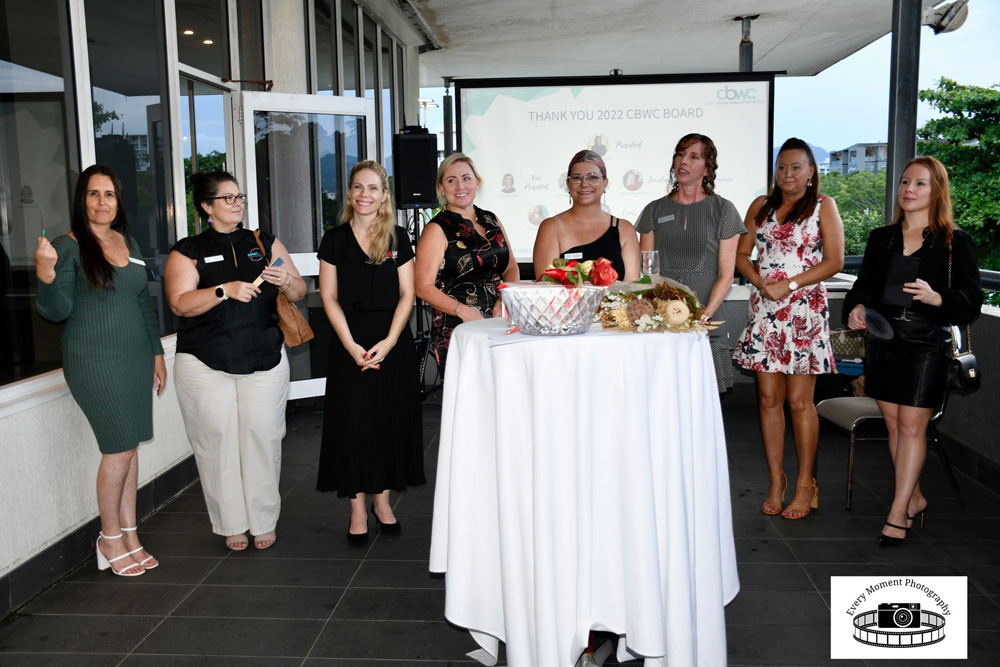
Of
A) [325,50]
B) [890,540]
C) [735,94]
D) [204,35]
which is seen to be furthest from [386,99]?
[890,540]

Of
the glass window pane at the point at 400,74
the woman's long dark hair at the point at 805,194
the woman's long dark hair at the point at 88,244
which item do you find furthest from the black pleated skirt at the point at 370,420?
the glass window pane at the point at 400,74

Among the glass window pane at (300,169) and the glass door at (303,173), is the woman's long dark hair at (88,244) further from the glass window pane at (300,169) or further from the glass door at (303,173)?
the glass window pane at (300,169)

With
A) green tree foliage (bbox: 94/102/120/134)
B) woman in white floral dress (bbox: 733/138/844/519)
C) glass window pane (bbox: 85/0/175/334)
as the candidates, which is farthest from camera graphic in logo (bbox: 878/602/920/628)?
green tree foliage (bbox: 94/102/120/134)

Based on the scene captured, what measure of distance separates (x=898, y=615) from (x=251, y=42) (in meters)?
5.68

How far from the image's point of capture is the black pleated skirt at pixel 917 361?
325 cm

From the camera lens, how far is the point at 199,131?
17.9 ft

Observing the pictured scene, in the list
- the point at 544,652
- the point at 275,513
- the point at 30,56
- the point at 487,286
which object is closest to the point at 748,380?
the point at 487,286

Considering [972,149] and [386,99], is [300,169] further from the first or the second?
[972,149]

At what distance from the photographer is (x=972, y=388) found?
331 centimetres

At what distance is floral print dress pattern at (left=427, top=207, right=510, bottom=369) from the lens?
11.2 ft

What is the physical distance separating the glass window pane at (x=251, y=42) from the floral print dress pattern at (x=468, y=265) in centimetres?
338

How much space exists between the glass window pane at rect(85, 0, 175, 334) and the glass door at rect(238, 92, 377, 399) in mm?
1038

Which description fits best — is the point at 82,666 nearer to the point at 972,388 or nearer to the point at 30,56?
the point at 30,56

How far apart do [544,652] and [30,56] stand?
10.1 ft
